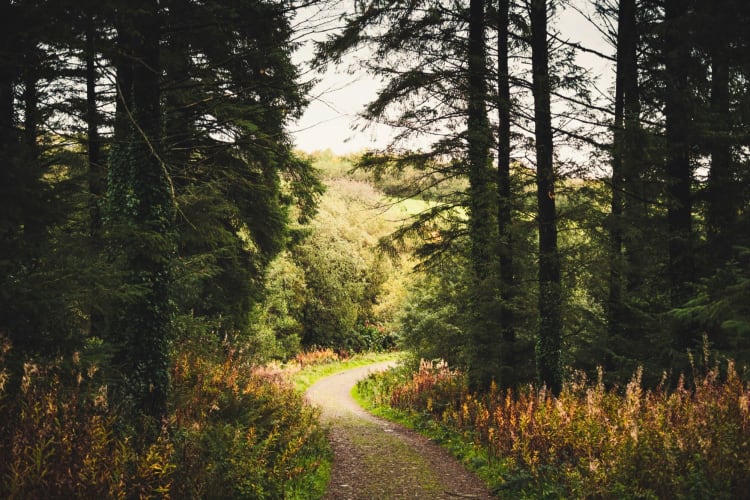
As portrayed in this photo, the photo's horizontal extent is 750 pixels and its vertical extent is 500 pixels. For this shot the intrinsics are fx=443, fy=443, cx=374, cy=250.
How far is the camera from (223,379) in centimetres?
764

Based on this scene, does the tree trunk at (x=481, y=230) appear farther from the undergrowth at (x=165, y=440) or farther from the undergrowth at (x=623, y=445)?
the undergrowth at (x=165, y=440)

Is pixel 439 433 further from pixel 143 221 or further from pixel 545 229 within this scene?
pixel 143 221

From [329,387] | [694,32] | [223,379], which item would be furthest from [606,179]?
[329,387]

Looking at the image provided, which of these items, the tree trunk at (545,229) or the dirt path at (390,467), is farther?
the tree trunk at (545,229)

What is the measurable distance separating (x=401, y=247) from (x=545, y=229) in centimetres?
400

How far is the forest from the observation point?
3977 mm

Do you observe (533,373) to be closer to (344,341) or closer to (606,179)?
(606,179)

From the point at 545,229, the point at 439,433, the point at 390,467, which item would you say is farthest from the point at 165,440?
the point at 545,229

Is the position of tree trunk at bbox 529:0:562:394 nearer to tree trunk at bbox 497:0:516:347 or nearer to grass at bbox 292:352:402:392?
tree trunk at bbox 497:0:516:347

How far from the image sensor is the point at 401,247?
11.0 m

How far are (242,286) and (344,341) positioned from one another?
17443 mm

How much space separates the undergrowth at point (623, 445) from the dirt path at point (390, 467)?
0.42 metres

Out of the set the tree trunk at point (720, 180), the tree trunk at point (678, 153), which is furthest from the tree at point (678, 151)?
the tree trunk at point (720, 180)

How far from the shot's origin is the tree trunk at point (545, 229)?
7.70 m
